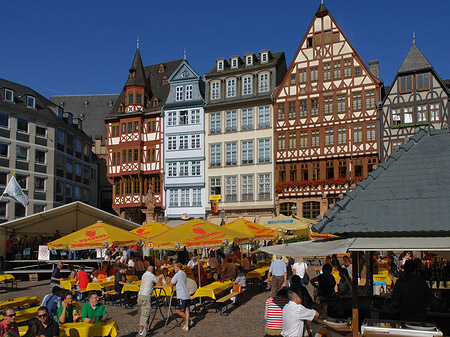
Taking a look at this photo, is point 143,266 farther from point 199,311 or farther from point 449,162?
point 449,162

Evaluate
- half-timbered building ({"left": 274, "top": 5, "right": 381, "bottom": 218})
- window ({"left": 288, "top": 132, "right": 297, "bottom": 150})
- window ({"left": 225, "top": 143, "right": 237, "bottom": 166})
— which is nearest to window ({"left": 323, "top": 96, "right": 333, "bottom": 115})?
half-timbered building ({"left": 274, "top": 5, "right": 381, "bottom": 218})

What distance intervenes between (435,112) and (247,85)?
49.0ft

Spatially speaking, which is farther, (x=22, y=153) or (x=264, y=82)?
(x=22, y=153)

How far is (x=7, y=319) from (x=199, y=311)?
279 inches

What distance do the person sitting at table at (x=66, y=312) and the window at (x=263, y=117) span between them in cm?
3123

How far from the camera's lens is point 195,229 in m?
15.6

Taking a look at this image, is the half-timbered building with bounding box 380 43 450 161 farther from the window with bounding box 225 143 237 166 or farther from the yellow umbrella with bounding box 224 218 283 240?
the yellow umbrella with bounding box 224 218 283 240

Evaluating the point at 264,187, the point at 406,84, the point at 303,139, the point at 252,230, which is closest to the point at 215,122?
the point at 264,187

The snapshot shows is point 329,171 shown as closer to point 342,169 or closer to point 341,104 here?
point 342,169

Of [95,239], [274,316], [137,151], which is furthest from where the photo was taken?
[137,151]

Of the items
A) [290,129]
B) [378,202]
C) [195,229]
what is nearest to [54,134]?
[290,129]

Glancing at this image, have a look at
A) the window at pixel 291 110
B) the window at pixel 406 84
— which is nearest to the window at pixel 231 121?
the window at pixel 291 110

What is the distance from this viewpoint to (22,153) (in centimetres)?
4316

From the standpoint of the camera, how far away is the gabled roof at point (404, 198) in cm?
802
